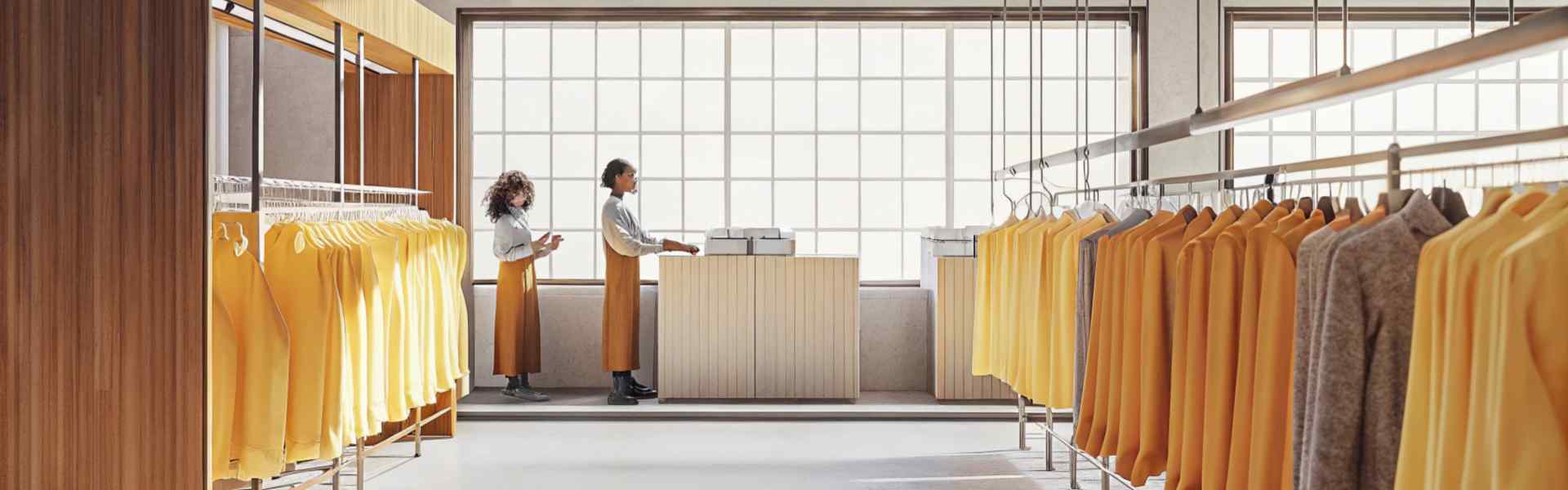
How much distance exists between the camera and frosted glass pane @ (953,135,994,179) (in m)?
6.78

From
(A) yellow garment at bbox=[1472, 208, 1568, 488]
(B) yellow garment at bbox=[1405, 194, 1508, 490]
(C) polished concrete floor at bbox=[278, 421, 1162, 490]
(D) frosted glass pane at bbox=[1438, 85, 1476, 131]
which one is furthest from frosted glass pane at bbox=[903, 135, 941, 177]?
(A) yellow garment at bbox=[1472, 208, 1568, 488]

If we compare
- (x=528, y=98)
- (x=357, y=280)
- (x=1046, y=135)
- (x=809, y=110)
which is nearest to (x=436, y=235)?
(x=357, y=280)

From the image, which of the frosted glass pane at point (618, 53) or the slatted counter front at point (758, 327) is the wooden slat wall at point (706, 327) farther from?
the frosted glass pane at point (618, 53)

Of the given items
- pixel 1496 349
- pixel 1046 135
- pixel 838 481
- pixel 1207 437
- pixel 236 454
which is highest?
pixel 1046 135

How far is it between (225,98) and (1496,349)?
21.6ft

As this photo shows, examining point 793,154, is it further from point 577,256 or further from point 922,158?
point 577,256

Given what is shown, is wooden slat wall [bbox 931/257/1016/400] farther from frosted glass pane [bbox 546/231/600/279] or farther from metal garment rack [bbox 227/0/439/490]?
metal garment rack [bbox 227/0/439/490]

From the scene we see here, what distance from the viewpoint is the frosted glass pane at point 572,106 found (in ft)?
22.1

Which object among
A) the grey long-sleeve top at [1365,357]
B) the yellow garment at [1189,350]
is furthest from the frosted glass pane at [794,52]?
the grey long-sleeve top at [1365,357]

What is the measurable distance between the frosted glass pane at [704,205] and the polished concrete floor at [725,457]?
1.62 metres

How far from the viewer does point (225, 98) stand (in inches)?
250

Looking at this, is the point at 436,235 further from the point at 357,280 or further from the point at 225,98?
the point at 225,98

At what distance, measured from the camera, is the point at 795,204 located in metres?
6.86

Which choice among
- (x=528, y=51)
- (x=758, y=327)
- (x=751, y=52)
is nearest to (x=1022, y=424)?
(x=758, y=327)
